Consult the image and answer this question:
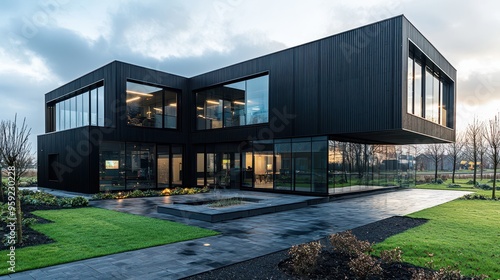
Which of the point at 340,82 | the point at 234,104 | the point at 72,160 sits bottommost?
the point at 72,160

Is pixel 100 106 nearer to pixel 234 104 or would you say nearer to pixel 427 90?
pixel 234 104

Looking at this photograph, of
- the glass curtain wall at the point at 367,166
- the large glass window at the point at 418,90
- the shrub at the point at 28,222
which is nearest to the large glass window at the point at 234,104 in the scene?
the glass curtain wall at the point at 367,166

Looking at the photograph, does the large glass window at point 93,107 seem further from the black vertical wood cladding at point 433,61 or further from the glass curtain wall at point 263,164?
the black vertical wood cladding at point 433,61

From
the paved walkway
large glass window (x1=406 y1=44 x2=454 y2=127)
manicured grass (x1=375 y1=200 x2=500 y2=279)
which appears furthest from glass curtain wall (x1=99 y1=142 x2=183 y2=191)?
manicured grass (x1=375 y1=200 x2=500 y2=279)

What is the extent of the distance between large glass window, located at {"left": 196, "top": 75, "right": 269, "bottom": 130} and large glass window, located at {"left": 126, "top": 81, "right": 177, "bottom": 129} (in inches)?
81.8

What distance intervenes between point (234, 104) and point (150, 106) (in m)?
6.00

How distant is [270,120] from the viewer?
65.9 feet

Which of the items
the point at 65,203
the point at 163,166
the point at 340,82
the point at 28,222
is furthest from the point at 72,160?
the point at 340,82

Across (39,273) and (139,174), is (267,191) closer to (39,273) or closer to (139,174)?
(139,174)

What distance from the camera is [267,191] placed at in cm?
2069

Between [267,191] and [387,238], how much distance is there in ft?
40.4

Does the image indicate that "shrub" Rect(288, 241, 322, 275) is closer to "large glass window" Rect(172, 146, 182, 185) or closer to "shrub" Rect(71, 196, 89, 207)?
"shrub" Rect(71, 196, 89, 207)

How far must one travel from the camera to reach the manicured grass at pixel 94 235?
21.8 ft

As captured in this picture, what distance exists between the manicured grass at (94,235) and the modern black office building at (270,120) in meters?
9.22
